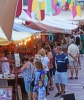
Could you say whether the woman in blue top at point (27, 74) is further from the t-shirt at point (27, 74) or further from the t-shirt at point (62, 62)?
the t-shirt at point (62, 62)

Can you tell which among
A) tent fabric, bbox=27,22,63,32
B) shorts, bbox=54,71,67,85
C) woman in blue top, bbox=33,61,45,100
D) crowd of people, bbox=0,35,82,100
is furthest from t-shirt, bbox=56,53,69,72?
tent fabric, bbox=27,22,63,32

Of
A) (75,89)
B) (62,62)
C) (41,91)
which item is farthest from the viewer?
(75,89)

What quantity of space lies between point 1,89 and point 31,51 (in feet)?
22.8

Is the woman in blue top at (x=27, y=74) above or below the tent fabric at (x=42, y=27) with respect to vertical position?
below

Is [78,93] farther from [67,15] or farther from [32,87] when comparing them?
[67,15]

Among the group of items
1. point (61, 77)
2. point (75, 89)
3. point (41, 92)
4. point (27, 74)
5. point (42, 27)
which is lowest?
point (75, 89)

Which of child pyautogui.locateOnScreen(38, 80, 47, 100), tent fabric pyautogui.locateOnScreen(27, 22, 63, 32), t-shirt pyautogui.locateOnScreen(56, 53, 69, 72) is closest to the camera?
child pyautogui.locateOnScreen(38, 80, 47, 100)

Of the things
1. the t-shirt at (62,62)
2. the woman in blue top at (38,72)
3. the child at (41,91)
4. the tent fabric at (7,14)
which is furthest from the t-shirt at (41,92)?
the tent fabric at (7,14)

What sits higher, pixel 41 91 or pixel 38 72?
pixel 38 72

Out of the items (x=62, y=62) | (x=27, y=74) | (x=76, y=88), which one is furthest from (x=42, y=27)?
(x=27, y=74)

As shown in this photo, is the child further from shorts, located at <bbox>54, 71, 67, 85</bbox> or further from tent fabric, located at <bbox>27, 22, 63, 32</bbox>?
tent fabric, located at <bbox>27, 22, 63, 32</bbox>

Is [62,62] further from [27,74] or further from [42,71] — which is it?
[42,71]

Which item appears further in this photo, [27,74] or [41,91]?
[27,74]

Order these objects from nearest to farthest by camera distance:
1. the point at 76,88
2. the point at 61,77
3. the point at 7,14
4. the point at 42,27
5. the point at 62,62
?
the point at 7,14, the point at 62,62, the point at 61,77, the point at 76,88, the point at 42,27
